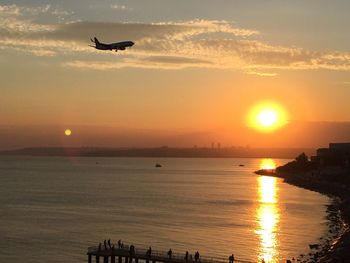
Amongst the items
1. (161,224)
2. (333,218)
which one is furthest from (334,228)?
(161,224)

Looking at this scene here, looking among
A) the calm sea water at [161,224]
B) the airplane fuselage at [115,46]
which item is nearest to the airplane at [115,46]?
the airplane fuselage at [115,46]

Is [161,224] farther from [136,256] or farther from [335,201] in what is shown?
[335,201]

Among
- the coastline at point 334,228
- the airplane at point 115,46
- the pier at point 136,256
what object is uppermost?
the airplane at point 115,46

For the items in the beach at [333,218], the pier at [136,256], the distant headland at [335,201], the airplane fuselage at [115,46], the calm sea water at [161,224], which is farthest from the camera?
the airplane fuselage at [115,46]

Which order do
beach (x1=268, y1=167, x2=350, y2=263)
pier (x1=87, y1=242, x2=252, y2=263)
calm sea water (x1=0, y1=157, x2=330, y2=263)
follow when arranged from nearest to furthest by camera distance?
pier (x1=87, y1=242, x2=252, y2=263) → beach (x1=268, y1=167, x2=350, y2=263) → calm sea water (x1=0, y1=157, x2=330, y2=263)

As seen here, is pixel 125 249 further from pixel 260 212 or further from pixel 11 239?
pixel 260 212

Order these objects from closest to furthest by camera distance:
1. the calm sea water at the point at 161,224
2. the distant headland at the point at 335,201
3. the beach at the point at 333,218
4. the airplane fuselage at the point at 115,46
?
the beach at the point at 333,218 → the distant headland at the point at 335,201 → the calm sea water at the point at 161,224 → the airplane fuselage at the point at 115,46

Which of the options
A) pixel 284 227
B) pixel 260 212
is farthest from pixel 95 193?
pixel 284 227

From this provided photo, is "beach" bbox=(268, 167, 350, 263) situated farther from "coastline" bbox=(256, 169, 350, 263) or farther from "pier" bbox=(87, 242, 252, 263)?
"pier" bbox=(87, 242, 252, 263)

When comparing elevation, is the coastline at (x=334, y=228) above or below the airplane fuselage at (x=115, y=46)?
below

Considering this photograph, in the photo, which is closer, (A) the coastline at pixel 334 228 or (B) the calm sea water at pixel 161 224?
(A) the coastline at pixel 334 228

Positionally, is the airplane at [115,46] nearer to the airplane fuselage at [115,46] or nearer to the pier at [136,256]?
the airplane fuselage at [115,46]

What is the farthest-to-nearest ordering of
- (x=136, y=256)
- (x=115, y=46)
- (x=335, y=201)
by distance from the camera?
(x=335, y=201) → (x=115, y=46) → (x=136, y=256)

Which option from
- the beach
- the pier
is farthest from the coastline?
the pier
